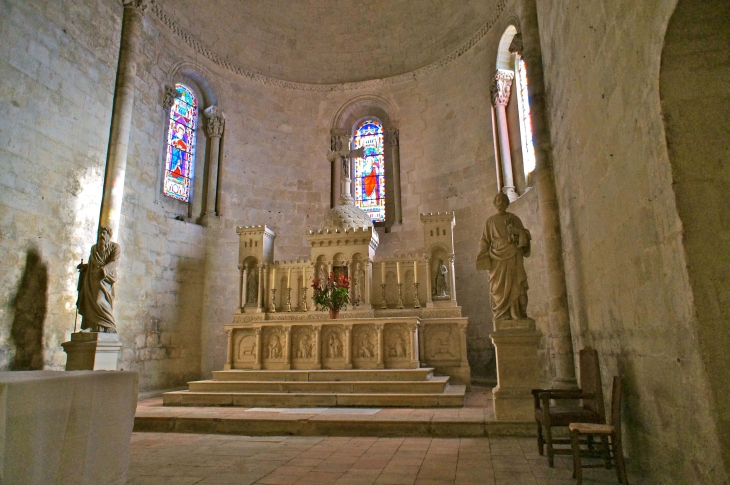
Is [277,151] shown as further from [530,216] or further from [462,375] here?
[462,375]

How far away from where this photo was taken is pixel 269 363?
925cm

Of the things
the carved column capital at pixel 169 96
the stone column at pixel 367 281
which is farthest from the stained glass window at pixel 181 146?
the stone column at pixel 367 281

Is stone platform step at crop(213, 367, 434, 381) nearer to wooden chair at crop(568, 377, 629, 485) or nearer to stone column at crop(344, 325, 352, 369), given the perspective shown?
stone column at crop(344, 325, 352, 369)

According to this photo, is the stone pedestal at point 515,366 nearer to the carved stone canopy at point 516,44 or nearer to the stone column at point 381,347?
the stone column at point 381,347

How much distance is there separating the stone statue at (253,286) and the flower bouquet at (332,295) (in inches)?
61.0

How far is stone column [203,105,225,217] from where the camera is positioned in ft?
41.0

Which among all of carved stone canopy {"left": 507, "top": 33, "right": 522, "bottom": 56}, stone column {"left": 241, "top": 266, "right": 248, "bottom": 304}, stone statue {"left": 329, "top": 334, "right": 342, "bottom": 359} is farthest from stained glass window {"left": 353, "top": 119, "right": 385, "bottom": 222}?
stone statue {"left": 329, "top": 334, "right": 342, "bottom": 359}

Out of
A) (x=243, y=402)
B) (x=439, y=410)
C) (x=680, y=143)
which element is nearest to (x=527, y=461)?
(x=439, y=410)

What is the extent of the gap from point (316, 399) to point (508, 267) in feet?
11.6

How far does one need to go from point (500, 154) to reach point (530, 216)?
2453mm

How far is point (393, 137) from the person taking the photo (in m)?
14.2

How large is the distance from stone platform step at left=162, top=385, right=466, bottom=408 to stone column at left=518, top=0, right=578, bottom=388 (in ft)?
5.24

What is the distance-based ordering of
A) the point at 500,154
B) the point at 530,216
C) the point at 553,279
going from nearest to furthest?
the point at 553,279, the point at 530,216, the point at 500,154

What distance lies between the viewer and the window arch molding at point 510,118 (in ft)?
36.3
